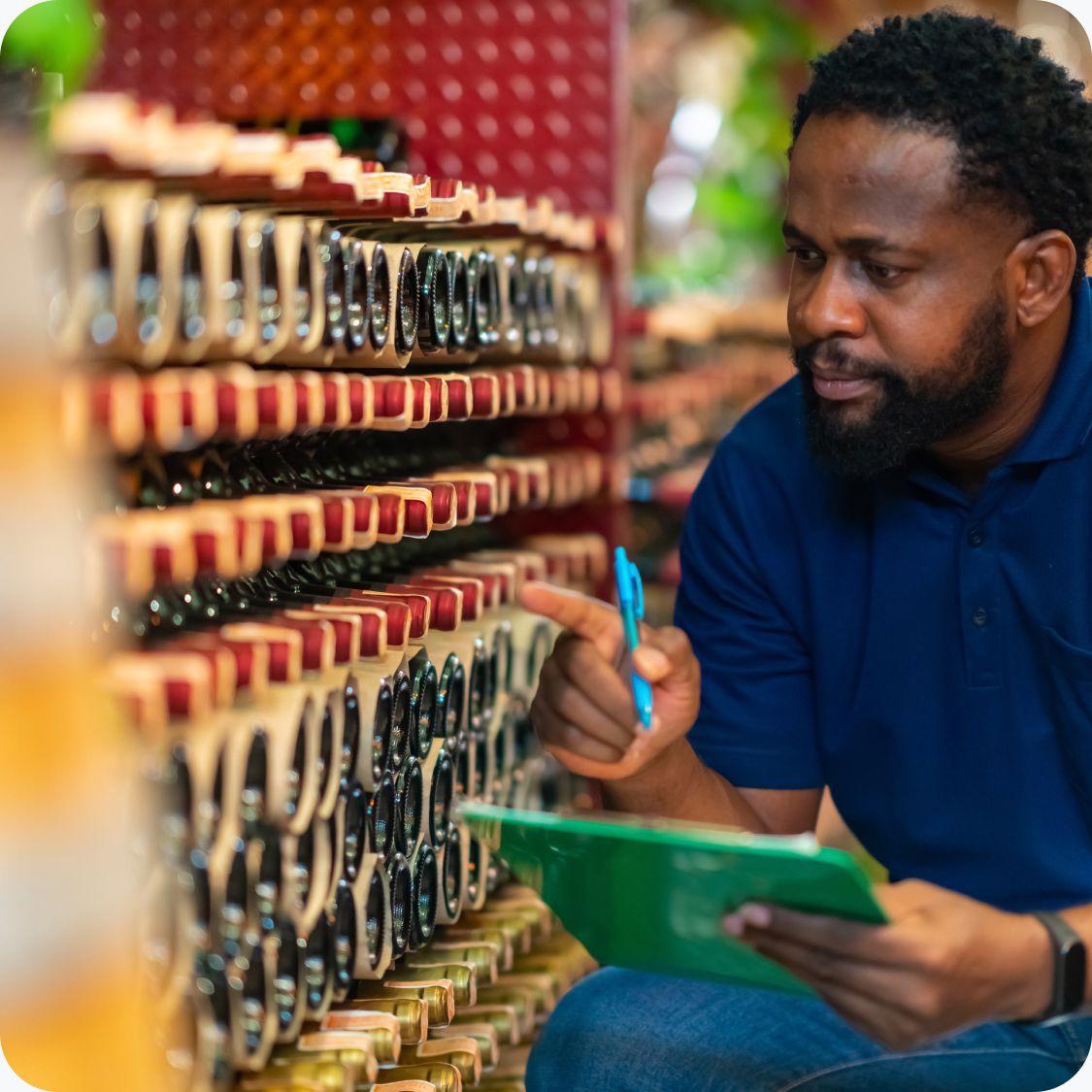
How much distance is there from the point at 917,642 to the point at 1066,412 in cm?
27

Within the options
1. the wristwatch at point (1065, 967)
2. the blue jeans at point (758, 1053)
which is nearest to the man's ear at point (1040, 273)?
the wristwatch at point (1065, 967)

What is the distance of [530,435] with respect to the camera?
1947mm

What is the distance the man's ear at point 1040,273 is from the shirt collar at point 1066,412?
66mm

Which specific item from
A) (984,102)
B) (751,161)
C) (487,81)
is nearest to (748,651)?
(984,102)

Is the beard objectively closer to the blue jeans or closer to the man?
the man

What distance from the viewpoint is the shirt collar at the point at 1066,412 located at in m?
1.50


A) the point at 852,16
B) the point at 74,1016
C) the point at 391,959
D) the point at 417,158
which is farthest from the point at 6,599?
the point at 852,16

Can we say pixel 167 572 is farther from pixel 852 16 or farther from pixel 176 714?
pixel 852 16

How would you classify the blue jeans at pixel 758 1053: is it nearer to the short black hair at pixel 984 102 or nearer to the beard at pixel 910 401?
the beard at pixel 910 401

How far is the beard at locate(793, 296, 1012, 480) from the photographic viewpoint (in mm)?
1435

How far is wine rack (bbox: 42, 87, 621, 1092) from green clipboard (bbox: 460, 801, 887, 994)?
0.15 m

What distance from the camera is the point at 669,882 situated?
1.10 metres

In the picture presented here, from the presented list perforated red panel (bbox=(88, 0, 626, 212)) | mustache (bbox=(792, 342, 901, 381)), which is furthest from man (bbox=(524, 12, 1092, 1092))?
perforated red panel (bbox=(88, 0, 626, 212))

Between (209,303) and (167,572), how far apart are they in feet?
0.59
